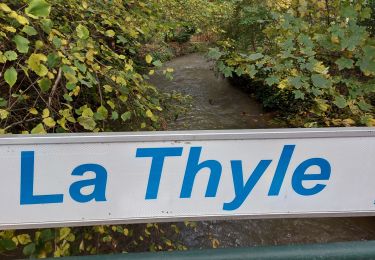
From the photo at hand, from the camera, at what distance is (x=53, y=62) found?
1701 millimetres

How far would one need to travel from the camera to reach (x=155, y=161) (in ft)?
3.50

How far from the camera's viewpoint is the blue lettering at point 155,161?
41.7 inches

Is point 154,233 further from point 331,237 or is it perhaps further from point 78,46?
point 331,237

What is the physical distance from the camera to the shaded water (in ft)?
15.2

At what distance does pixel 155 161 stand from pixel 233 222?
13.5 feet

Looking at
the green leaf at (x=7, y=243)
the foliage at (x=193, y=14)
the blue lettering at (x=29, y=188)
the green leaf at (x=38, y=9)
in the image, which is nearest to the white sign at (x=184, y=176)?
the blue lettering at (x=29, y=188)

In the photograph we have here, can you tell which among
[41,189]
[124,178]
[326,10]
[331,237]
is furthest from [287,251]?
[331,237]

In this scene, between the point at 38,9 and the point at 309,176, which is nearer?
the point at 309,176

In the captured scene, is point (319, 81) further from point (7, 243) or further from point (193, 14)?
point (193, 14)

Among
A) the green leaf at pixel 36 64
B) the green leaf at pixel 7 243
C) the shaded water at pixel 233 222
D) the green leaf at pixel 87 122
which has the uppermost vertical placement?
the green leaf at pixel 36 64

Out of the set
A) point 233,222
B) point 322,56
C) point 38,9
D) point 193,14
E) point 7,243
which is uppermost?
point 38,9

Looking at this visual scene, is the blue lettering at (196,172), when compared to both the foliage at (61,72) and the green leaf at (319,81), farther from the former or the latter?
the green leaf at (319,81)

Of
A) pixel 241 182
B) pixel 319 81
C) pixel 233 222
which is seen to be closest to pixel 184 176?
pixel 241 182

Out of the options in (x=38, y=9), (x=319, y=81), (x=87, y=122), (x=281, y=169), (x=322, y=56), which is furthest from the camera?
(x=322, y=56)
